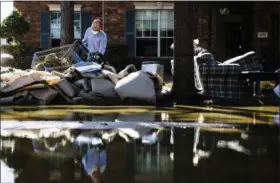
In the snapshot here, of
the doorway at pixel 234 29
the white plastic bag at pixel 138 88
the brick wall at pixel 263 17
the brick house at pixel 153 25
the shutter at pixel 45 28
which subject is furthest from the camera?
the shutter at pixel 45 28

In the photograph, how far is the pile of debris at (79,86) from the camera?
342 inches

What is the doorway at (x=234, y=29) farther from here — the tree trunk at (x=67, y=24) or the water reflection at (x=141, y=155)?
the water reflection at (x=141, y=155)

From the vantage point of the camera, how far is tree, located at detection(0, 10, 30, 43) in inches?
795

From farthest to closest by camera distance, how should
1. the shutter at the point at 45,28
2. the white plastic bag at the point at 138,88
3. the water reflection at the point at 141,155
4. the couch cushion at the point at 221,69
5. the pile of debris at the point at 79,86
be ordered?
the shutter at the point at 45,28, the couch cushion at the point at 221,69, the white plastic bag at the point at 138,88, the pile of debris at the point at 79,86, the water reflection at the point at 141,155

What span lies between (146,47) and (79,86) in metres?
12.8

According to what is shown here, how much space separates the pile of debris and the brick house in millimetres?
11846

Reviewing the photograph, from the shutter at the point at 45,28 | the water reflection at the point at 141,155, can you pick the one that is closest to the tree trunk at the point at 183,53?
the water reflection at the point at 141,155

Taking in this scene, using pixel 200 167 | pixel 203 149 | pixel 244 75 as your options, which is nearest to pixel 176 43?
pixel 244 75

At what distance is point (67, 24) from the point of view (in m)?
15.6

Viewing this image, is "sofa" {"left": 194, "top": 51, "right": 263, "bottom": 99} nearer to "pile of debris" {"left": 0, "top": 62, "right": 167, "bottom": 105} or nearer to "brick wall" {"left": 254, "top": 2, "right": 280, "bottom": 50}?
"pile of debris" {"left": 0, "top": 62, "right": 167, "bottom": 105}

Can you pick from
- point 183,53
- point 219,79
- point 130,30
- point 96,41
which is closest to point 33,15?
point 130,30

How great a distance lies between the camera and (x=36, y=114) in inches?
286

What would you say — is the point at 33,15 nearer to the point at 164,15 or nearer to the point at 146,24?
the point at 146,24

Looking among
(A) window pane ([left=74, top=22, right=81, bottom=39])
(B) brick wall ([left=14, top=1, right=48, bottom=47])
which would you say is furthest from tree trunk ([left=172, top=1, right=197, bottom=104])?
(B) brick wall ([left=14, top=1, right=48, bottom=47])
